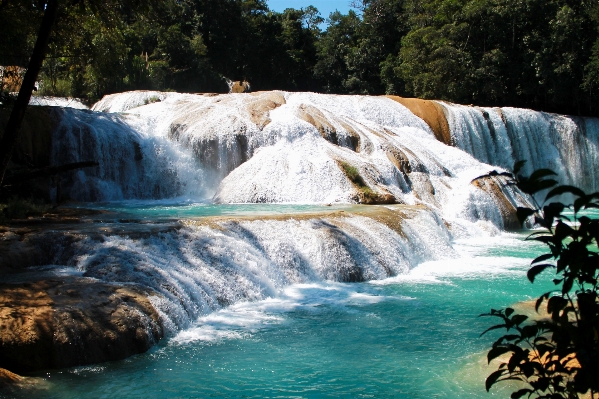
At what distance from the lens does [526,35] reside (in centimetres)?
2978

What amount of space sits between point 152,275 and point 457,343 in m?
4.03

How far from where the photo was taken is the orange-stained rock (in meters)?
22.9

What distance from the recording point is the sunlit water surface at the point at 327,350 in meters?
5.82

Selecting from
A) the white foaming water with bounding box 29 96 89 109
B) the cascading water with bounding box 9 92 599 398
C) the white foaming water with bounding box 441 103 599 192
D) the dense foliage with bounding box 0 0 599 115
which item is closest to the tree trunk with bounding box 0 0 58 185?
the cascading water with bounding box 9 92 599 398

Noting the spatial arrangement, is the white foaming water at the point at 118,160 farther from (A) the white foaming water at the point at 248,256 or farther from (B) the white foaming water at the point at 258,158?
(A) the white foaming water at the point at 248,256

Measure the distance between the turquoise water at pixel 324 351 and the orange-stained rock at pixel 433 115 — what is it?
13.2 meters

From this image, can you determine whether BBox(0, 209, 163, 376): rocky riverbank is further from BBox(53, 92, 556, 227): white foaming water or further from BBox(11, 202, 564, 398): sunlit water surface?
BBox(53, 92, 556, 227): white foaming water

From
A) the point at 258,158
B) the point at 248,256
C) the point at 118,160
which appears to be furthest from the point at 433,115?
the point at 248,256

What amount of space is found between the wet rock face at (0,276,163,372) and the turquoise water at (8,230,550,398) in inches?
7.1

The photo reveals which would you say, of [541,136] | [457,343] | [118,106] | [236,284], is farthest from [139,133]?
[541,136]

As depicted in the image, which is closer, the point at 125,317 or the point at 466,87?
the point at 125,317

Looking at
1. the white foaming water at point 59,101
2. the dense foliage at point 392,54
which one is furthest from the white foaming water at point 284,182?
the dense foliage at point 392,54

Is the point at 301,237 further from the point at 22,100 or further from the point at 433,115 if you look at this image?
the point at 433,115

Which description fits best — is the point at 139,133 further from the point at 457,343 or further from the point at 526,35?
the point at 526,35
